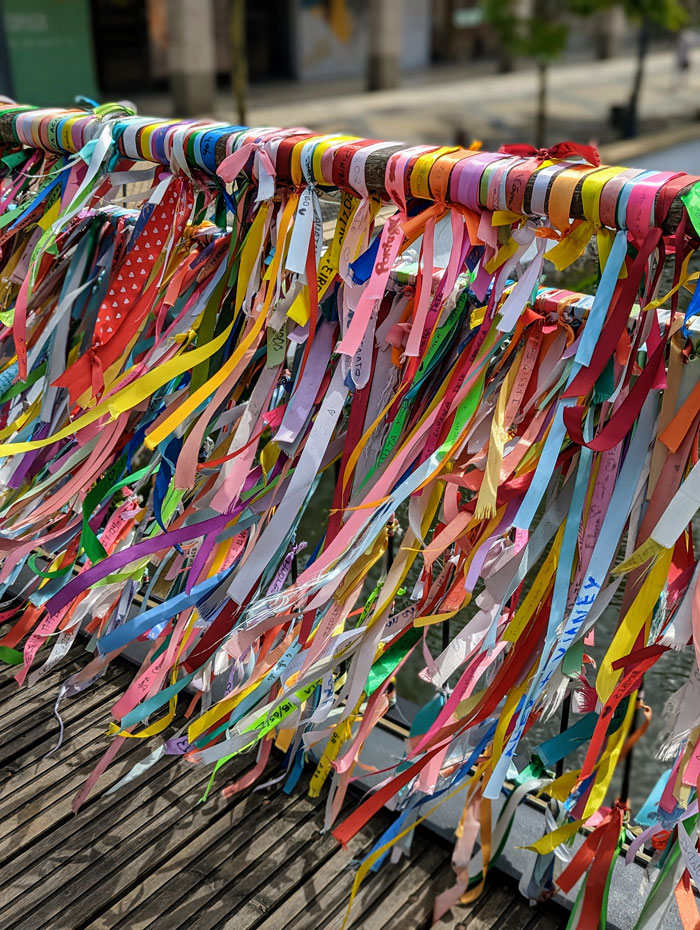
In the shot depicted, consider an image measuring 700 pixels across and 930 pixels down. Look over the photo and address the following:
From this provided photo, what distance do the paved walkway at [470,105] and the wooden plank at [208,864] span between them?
9.44 metres

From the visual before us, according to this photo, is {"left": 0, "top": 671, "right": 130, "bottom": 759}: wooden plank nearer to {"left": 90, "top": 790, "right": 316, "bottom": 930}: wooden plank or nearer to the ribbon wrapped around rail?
the ribbon wrapped around rail

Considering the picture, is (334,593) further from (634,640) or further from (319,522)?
(319,522)

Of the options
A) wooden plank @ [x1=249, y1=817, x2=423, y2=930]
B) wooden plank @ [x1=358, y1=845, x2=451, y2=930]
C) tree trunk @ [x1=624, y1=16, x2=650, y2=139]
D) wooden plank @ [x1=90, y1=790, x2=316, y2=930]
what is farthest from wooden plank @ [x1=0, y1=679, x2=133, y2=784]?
tree trunk @ [x1=624, y1=16, x2=650, y2=139]

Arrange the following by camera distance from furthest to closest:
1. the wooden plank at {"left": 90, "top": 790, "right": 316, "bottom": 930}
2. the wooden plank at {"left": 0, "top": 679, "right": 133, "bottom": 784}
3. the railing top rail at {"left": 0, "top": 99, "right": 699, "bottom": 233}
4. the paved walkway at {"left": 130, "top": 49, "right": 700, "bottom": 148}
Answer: the paved walkway at {"left": 130, "top": 49, "right": 700, "bottom": 148}, the wooden plank at {"left": 0, "top": 679, "right": 133, "bottom": 784}, the wooden plank at {"left": 90, "top": 790, "right": 316, "bottom": 930}, the railing top rail at {"left": 0, "top": 99, "right": 699, "bottom": 233}

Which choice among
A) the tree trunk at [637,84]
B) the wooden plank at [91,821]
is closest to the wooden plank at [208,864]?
the wooden plank at [91,821]

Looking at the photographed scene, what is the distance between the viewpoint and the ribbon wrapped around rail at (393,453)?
3.37 ft

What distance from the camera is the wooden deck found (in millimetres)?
1319

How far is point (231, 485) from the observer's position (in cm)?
→ 131

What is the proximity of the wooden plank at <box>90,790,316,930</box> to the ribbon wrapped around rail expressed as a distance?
0.20ft

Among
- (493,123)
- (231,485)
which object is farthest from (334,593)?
(493,123)

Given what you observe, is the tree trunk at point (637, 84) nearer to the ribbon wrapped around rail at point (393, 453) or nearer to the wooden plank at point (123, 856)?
the ribbon wrapped around rail at point (393, 453)

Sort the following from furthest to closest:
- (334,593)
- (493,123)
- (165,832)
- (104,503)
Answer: (493,123) < (104,503) < (165,832) < (334,593)

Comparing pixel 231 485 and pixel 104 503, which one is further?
pixel 104 503

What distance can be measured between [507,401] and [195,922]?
0.83 metres
